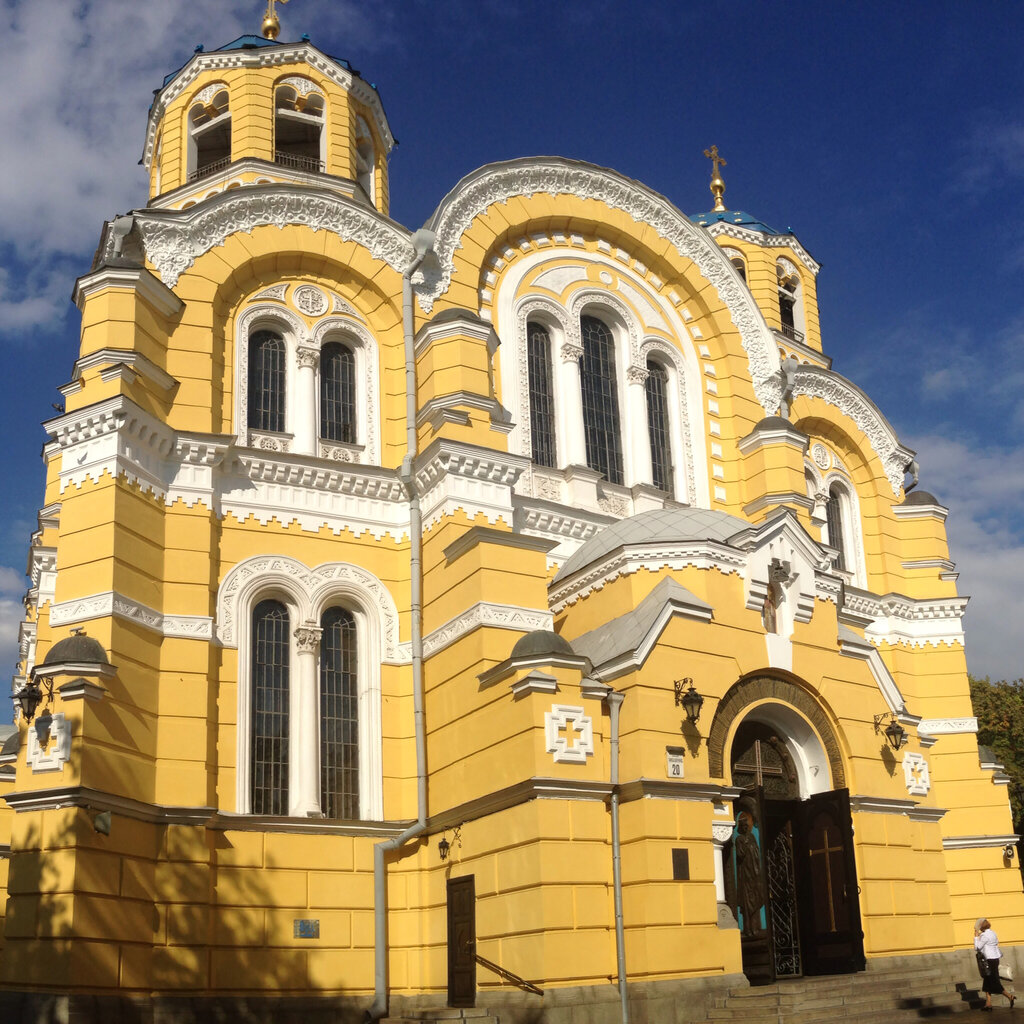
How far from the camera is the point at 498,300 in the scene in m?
21.8

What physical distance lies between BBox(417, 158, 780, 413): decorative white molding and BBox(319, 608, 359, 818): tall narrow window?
5505 millimetres

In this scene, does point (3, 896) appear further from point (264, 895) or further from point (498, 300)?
point (498, 300)

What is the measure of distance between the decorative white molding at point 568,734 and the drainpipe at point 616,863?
33 cm

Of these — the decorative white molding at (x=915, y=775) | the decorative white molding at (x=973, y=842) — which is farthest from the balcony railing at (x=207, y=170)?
the decorative white molding at (x=973, y=842)

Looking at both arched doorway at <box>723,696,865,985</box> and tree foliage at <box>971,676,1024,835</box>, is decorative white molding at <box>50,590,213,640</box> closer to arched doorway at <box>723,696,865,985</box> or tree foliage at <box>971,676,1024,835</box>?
arched doorway at <box>723,696,865,985</box>

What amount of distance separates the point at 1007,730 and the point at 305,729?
24068mm

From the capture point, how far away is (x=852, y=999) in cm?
1588

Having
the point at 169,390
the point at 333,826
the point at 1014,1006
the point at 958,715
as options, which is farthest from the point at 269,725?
the point at 958,715

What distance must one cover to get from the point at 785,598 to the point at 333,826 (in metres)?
6.89

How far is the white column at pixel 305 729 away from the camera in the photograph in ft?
58.3

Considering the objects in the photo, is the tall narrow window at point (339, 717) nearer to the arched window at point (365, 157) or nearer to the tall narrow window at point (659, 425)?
the tall narrow window at point (659, 425)

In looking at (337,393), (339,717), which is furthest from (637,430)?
(339,717)

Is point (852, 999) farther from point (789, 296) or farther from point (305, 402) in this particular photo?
point (789, 296)

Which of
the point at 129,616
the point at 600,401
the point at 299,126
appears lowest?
the point at 129,616
